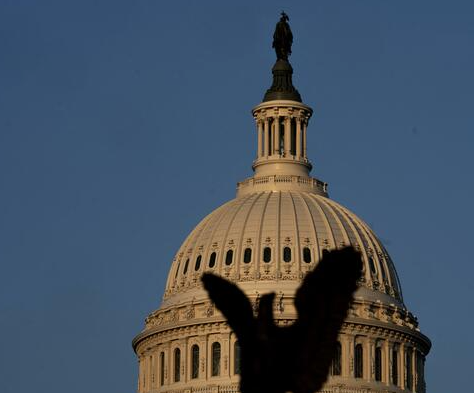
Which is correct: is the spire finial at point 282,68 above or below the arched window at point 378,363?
above

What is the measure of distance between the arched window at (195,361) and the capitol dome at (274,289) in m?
0.07

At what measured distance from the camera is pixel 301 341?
46031mm

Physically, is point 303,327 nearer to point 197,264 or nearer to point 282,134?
point 197,264

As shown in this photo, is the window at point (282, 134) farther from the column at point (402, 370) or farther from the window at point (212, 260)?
the column at point (402, 370)

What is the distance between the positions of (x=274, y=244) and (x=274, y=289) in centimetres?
353

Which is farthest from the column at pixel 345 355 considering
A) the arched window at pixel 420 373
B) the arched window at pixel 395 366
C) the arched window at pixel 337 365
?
the arched window at pixel 420 373

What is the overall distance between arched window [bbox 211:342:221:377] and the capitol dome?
66mm

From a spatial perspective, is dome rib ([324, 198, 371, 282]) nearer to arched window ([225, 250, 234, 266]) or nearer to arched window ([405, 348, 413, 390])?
arched window ([405, 348, 413, 390])

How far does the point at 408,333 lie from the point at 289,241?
10151mm

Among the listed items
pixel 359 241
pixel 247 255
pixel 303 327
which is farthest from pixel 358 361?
pixel 303 327

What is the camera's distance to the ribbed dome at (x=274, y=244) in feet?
465

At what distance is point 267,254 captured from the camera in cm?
14312

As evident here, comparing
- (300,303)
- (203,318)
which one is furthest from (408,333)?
(300,303)

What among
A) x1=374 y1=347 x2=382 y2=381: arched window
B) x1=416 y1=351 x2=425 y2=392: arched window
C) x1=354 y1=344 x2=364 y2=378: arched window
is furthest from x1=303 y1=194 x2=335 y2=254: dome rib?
x1=416 y1=351 x2=425 y2=392: arched window
